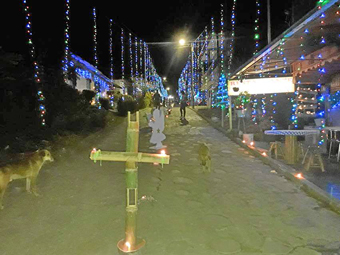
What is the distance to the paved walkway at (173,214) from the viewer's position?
384 cm

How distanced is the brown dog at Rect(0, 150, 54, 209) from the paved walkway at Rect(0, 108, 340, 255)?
11.7 inches

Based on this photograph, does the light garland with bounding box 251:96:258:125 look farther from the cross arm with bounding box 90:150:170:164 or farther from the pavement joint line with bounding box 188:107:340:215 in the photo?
the cross arm with bounding box 90:150:170:164

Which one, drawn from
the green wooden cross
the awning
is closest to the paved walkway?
the green wooden cross

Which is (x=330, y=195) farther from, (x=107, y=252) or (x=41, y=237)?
(x=41, y=237)

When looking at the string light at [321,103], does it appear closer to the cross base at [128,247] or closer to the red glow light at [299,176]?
the red glow light at [299,176]

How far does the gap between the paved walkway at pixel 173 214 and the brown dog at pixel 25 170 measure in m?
0.30

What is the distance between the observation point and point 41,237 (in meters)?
4.05

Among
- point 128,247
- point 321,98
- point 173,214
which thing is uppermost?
point 321,98

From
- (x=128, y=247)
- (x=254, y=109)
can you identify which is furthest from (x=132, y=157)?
(x=254, y=109)

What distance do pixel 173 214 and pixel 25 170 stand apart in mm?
2883

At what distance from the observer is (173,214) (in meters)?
4.86

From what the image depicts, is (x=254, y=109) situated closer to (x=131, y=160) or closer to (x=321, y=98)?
(x=321, y=98)

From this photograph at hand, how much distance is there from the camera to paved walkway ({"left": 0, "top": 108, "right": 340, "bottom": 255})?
151 inches

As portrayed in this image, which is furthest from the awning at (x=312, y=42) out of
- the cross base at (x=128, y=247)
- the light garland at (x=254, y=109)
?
the cross base at (x=128, y=247)
